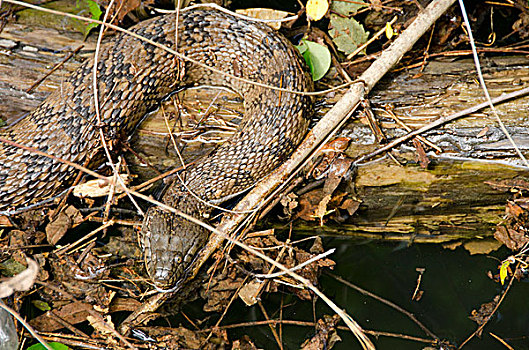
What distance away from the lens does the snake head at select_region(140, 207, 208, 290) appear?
3252 millimetres

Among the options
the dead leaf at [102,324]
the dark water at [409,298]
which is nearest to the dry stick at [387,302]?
the dark water at [409,298]

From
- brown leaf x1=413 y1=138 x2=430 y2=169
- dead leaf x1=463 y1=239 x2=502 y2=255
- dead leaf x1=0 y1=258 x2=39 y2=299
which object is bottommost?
dead leaf x1=463 y1=239 x2=502 y2=255

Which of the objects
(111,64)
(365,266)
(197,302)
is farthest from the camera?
(365,266)

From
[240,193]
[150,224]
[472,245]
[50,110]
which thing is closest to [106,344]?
[150,224]

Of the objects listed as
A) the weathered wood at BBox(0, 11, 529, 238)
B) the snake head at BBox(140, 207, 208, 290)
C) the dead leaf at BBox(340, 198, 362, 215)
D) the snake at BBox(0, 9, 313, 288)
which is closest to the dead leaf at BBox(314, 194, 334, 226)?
the dead leaf at BBox(340, 198, 362, 215)

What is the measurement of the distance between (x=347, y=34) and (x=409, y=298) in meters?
2.28

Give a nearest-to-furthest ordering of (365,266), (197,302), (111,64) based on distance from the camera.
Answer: (111,64) → (197,302) → (365,266)

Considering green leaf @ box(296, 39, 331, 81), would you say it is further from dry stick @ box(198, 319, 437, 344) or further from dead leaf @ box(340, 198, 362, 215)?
dry stick @ box(198, 319, 437, 344)

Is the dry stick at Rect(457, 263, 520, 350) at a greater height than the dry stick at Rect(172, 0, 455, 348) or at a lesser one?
lesser

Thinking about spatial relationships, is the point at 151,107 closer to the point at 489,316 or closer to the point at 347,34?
the point at 347,34

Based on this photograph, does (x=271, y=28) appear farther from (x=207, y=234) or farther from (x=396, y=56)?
(x=207, y=234)

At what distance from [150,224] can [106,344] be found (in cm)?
96

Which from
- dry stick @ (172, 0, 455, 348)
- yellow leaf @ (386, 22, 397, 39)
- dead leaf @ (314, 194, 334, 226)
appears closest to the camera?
dry stick @ (172, 0, 455, 348)

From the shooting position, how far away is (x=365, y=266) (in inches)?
149
